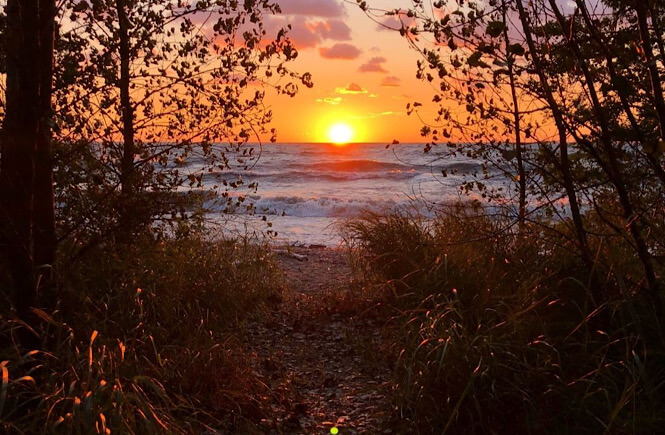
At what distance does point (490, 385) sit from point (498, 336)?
1.88ft

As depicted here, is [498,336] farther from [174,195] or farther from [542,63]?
[174,195]

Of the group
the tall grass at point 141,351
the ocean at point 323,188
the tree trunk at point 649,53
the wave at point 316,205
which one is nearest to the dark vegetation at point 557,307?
the tree trunk at point 649,53

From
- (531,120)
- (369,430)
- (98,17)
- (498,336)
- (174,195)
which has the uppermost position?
(98,17)

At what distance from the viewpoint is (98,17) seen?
251 inches

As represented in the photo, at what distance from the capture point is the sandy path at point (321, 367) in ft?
13.9

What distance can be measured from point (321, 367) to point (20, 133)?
3.41 metres

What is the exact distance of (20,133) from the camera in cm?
321

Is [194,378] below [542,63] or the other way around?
below

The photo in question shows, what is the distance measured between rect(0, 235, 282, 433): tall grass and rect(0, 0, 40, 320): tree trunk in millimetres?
500

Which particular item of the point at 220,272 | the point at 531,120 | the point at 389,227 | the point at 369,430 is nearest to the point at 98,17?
the point at 220,272

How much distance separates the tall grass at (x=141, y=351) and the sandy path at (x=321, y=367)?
0.28m

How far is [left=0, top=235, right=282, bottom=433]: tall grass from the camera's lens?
3.11 meters

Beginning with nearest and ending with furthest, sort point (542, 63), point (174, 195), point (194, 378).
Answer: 1. point (542, 63)
2. point (194, 378)
3. point (174, 195)

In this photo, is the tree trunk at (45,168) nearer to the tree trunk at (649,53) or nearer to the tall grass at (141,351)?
the tall grass at (141,351)
